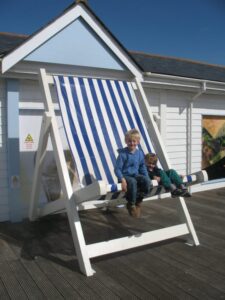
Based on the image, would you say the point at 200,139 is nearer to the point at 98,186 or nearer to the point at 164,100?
the point at 164,100

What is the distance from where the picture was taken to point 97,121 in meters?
4.20

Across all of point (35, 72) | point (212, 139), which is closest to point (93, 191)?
point (35, 72)

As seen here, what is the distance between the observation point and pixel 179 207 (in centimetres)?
419

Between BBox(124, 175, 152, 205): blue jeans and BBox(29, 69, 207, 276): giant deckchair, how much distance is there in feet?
0.42

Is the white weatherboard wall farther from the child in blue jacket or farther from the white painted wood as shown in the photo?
the child in blue jacket

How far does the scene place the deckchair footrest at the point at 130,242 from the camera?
3.42 m

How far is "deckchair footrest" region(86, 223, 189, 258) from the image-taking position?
3424mm

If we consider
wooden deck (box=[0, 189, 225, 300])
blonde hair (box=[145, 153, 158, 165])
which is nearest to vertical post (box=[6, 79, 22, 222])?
wooden deck (box=[0, 189, 225, 300])

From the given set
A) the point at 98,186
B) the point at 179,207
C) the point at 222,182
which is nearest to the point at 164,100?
the point at 222,182

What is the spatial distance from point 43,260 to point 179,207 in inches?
71.6

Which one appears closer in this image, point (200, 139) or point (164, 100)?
point (164, 100)

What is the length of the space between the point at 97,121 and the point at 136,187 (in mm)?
1159

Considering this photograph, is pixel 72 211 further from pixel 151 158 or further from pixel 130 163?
pixel 151 158

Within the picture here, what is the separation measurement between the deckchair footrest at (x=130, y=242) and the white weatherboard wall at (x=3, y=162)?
2443mm
